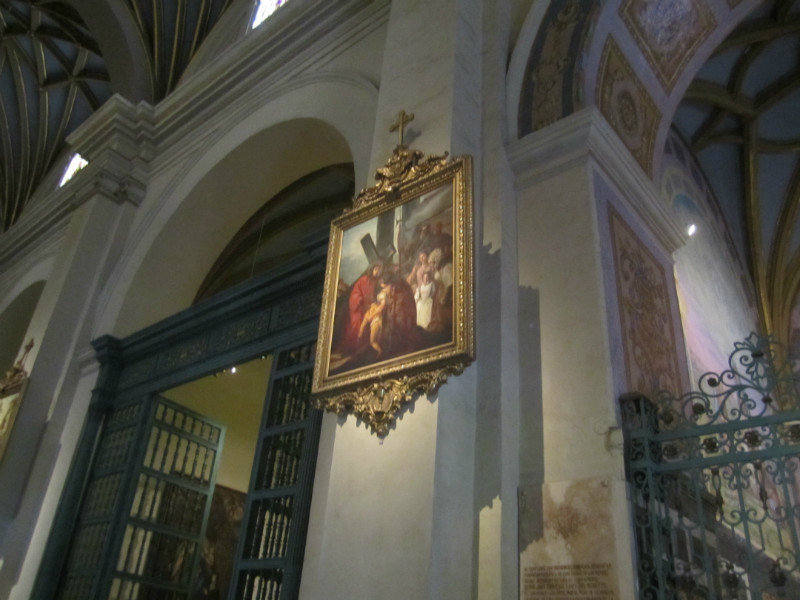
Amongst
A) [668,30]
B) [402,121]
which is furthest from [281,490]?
[668,30]

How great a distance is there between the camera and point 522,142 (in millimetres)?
4363

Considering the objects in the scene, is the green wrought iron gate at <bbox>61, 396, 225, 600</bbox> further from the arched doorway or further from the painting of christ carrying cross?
the painting of christ carrying cross

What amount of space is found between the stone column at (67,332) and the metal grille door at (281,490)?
8.48 feet

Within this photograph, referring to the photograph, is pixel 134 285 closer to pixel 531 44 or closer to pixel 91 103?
pixel 531 44

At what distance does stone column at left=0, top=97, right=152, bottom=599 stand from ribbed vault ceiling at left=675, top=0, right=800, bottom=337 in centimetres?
630

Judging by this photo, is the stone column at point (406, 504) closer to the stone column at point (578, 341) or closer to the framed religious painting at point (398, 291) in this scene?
the framed religious painting at point (398, 291)

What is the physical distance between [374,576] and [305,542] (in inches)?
41.9

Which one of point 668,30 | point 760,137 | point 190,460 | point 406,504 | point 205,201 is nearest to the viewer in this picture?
point 406,504

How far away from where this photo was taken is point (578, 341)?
3.71 m

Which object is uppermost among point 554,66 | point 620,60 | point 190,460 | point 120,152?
point 120,152

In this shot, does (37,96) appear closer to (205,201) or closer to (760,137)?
(205,201)

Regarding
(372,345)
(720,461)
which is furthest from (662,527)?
(372,345)

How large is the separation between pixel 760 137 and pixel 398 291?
24.4 feet

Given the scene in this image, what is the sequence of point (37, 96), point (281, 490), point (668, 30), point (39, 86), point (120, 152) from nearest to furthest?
point (281, 490), point (668, 30), point (120, 152), point (39, 86), point (37, 96)
